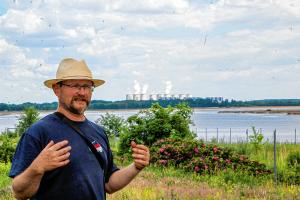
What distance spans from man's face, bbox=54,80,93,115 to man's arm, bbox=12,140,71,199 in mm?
449

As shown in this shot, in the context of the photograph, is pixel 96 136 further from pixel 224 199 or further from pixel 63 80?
pixel 224 199

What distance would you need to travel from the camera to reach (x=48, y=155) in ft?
13.1

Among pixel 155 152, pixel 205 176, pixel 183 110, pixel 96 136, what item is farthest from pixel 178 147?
pixel 96 136

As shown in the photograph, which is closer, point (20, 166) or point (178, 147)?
point (20, 166)

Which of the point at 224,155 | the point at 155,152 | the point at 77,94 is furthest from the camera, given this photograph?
the point at 155,152

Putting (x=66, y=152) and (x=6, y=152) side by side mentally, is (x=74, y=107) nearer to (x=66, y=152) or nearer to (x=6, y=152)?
(x=66, y=152)

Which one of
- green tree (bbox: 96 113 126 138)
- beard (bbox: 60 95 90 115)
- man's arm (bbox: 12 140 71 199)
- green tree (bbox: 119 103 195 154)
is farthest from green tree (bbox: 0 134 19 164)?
man's arm (bbox: 12 140 71 199)

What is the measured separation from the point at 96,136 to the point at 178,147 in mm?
13658

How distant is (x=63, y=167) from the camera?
4.39 meters

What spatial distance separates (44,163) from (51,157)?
0.07 meters

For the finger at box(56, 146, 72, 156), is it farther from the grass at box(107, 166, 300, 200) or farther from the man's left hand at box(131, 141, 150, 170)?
the grass at box(107, 166, 300, 200)

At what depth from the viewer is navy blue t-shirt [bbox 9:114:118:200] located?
4.32 m

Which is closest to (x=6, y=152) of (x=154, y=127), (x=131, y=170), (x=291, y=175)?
(x=154, y=127)

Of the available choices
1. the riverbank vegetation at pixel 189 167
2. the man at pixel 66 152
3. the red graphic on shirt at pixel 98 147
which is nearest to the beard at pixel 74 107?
the man at pixel 66 152
